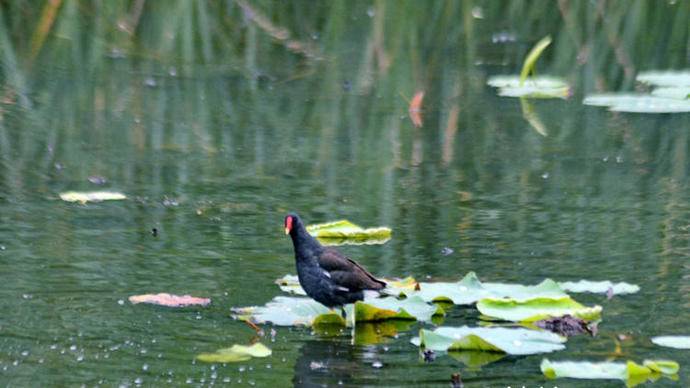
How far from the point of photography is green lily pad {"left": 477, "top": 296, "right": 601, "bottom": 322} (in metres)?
4.87

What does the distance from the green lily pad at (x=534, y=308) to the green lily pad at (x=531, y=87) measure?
423 cm

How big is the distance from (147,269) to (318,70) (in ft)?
Answer: 14.1

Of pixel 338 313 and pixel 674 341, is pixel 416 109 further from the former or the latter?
pixel 674 341

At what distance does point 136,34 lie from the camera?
10586 mm

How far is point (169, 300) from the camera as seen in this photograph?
5043 millimetres

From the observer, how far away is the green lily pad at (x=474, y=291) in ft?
16.5

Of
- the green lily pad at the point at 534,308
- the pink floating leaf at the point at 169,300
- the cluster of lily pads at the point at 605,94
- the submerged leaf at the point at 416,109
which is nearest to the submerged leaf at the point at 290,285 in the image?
the pink floating leaf at the point at 169,300

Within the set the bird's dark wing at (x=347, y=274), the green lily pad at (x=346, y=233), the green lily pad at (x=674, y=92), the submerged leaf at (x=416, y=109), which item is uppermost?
the bird's dark wing at (x=347, y=274)

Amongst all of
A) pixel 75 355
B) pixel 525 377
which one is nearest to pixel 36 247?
pixel 75 355

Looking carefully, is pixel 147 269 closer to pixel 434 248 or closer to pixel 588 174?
pixel 434 248

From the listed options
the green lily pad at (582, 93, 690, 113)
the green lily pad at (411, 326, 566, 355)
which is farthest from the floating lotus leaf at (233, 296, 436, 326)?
the green lily pad at (582, 93, 690, 113)

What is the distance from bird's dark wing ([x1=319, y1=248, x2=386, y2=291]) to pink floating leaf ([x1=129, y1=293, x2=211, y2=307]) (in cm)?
45

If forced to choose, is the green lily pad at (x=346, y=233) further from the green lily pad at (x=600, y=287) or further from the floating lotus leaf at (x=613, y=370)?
the floating lotus leaf at (x=613, y=370)

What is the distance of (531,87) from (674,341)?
15.5 feet
